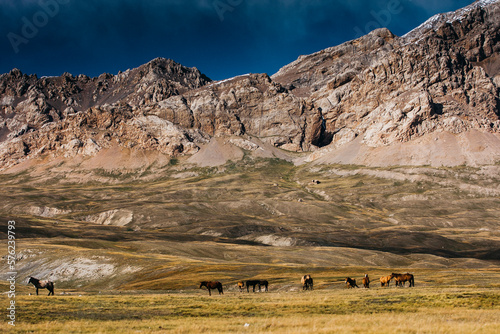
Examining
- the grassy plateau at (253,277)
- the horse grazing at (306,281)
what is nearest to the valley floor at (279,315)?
the grassy plateau at (253,277)

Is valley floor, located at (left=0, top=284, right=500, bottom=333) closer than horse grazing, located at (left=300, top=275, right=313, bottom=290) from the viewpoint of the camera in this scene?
Yes

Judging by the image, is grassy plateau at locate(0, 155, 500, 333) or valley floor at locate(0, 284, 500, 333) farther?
grassy plateau at locate(0, 155, 500, 333)

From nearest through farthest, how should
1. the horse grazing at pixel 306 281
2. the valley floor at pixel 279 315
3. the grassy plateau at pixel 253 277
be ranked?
the valley floor at pixel 279 315 < the grassy plateau at pixel 253 277 < the horse grazing at pixel 306 281

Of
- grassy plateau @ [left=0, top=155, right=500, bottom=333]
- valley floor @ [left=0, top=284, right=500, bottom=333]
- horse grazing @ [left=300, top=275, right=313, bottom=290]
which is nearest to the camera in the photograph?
valley floor @ [left=0, top=284, right=500, bottom=333]

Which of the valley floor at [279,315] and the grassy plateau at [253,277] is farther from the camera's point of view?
the grassy plateau at [253,277]

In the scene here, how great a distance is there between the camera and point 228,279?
6781 cm

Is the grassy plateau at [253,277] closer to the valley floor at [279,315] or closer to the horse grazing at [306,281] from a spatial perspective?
the valley floor at [279,315]

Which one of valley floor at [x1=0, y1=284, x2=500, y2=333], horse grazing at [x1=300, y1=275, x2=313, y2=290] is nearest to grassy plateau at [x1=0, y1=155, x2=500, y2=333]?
valley floor at [x1=0, y1=284, x2=500, y2=333]

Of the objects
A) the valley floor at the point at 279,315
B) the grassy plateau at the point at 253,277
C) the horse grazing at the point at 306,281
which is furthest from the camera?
the horse grazing at the point at 306,281

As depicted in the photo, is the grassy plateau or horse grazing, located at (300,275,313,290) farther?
horse grazing, located at (300,275,313,290)

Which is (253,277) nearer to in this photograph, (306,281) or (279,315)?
(306,281)

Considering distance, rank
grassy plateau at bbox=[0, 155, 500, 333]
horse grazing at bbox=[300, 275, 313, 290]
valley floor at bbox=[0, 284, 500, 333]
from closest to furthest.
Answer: valley floor at bbox=[0, 284, 500, 333], grassy plateau at bbox=[0, 155, 500, 333], horse grazing at bbox=[300, 275, 313, 290]

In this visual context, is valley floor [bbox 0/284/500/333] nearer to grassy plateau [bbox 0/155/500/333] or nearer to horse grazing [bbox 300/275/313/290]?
grassy plateau [bbox 0/155/500/333]

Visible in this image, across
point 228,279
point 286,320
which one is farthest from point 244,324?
point 228,279
